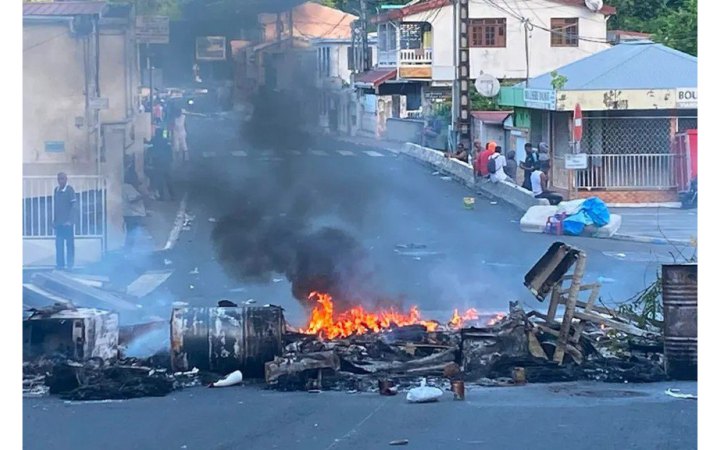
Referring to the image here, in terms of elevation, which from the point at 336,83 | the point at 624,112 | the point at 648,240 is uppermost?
the point at 336,83

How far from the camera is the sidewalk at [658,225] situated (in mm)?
16953

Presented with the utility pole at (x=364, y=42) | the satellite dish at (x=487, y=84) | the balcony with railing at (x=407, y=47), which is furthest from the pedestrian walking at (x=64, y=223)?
the satellite dish at (x=487, y=84)

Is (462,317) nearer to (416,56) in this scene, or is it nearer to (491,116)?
(416,56)

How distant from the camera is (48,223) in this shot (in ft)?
52.1

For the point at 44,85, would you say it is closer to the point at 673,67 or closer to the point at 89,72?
the point at 89,72

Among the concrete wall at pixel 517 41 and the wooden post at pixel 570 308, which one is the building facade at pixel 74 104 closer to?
the concrete wall at pixel 517 41

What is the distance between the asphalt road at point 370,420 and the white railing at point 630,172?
9.05m

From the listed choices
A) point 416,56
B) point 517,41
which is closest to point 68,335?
point 416,56

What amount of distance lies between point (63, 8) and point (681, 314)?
29.8 feet

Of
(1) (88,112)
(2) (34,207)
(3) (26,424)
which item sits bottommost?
(3) (26,424)

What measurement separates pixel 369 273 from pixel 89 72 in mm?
4536

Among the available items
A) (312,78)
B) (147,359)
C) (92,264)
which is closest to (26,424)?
(147,359)

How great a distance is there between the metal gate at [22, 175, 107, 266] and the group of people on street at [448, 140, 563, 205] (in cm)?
669

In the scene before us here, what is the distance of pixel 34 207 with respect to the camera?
1584 cm
